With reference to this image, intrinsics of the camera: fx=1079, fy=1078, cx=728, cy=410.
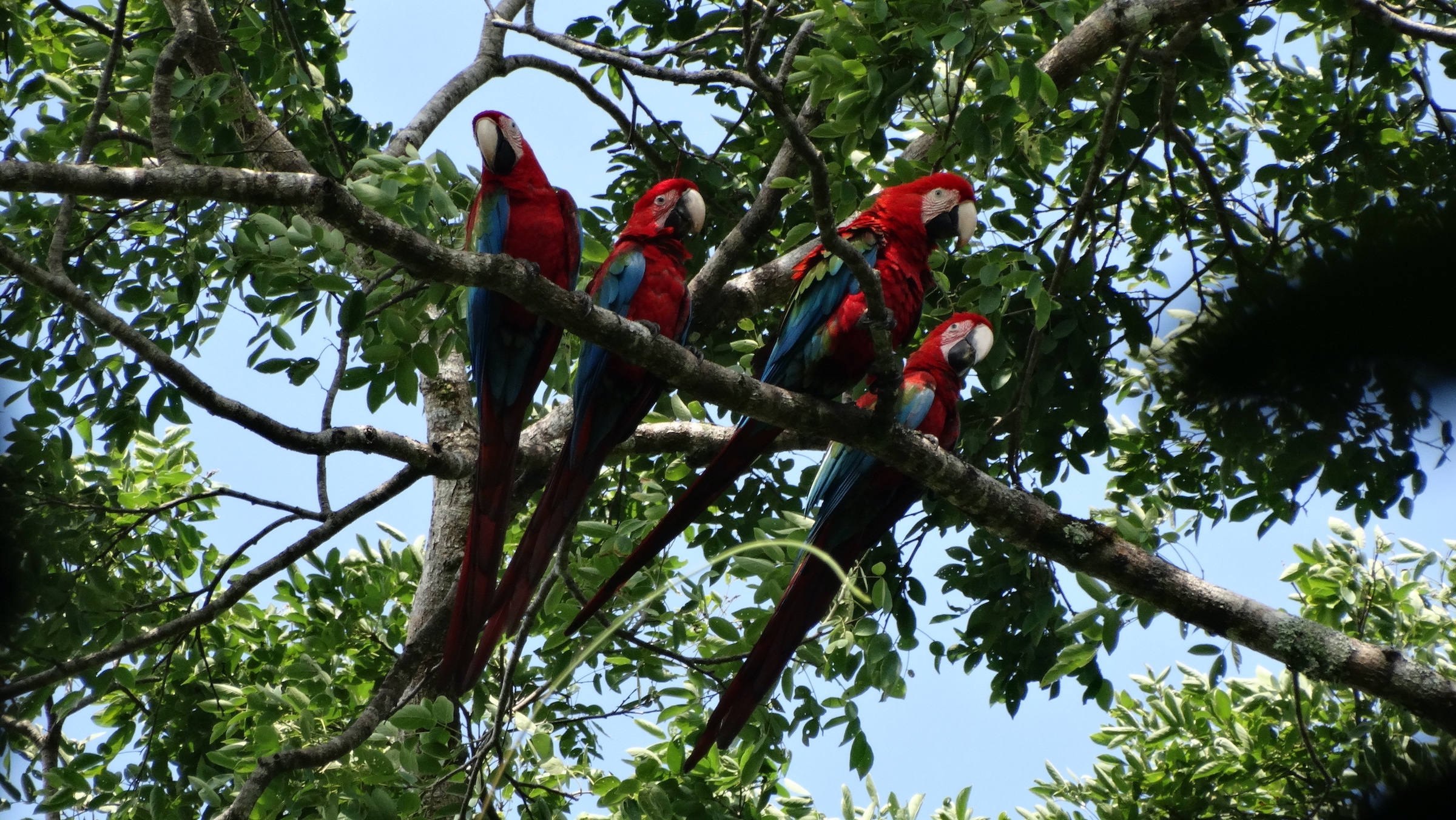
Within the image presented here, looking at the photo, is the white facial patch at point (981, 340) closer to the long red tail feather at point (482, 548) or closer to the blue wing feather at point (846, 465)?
Answer: the blue wing feather at point (846, 465)

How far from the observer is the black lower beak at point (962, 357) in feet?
10.9

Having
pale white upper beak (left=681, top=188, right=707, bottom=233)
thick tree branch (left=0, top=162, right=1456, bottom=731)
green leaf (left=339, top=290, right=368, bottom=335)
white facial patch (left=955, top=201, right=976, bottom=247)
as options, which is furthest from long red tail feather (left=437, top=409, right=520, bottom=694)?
white facial patch (left=955, top=201, right=976, bottom=247)

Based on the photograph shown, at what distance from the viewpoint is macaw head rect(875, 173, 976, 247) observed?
3.18 m

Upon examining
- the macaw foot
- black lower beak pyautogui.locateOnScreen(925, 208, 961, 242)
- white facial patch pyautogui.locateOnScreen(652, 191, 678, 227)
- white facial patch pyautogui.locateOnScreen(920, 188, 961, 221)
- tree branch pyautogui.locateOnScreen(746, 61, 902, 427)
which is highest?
white facial patch pyautogui.locateOnScreen(652, 191, 678, 227)

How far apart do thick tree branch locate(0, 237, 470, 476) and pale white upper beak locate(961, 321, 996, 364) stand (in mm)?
1696

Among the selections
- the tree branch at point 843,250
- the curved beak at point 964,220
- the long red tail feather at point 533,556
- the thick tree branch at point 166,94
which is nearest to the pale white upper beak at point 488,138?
the thick tree branch at point 166,94

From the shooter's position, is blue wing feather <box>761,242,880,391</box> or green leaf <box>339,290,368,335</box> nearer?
green leaf <box>339,290,368,335</box>

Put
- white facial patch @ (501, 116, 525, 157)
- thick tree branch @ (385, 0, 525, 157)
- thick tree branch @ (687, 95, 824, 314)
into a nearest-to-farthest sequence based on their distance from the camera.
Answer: white facial patch @ (501, 116, 525, 157)
thick tree branch @ (687, 95, 824, 314)
thick tree branch @ (385, 0, 525, 157)

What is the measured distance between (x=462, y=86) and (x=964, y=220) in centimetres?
217

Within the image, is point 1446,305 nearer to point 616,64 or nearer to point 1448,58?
point 616,64

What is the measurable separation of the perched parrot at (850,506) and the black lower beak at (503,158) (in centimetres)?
126

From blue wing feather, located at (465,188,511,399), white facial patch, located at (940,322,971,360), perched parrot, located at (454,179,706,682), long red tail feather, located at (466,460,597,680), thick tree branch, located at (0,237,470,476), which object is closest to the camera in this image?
thick tree branch, located at (0,237,470,476)

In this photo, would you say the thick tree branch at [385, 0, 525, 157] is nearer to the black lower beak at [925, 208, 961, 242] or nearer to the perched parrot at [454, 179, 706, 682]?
the perched parrot at [454, 179, 706, 682]

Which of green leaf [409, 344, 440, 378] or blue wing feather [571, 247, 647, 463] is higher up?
blue wing feather [571, 247, 647, 463]
